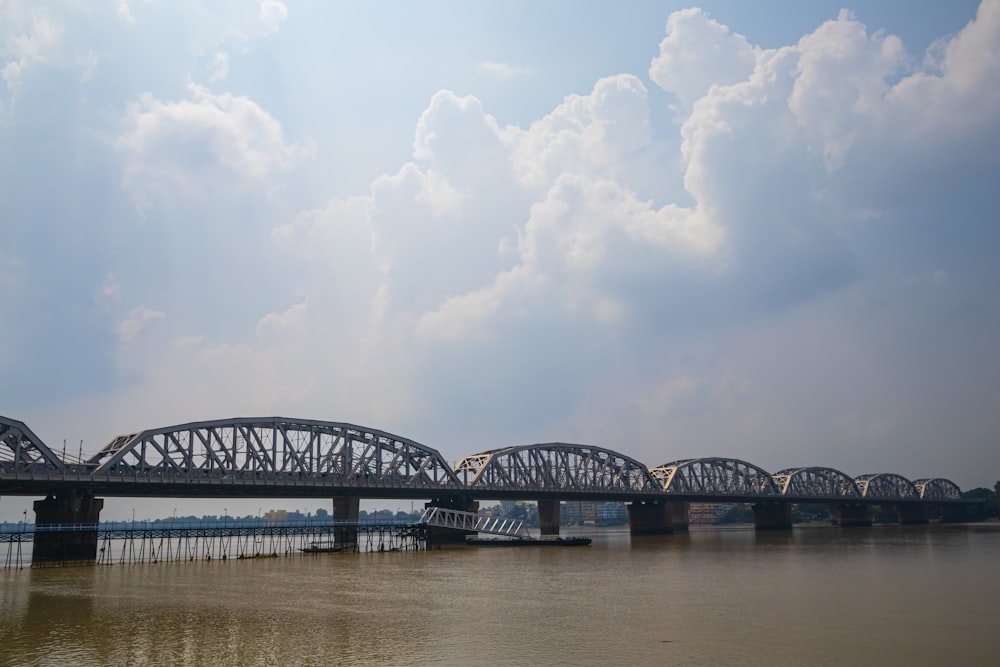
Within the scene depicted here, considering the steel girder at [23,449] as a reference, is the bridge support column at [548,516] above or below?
below

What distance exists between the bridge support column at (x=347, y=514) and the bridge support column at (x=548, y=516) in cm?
4225

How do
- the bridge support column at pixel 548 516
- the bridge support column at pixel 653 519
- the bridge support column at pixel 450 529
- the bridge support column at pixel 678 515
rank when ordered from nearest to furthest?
the bridge support column at pixel 450 529 < the bridge support column at pixel 548 516 < the bridge support column at pixel 653 519 < the bridge support column at pixel 678 515

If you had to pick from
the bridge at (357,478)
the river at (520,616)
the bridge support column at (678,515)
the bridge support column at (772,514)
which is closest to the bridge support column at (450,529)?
the bridge at (357,478)

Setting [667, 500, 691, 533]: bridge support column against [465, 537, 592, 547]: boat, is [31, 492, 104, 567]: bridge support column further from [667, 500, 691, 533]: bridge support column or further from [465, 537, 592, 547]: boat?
[667, 500, 691, 533]: bridge support column

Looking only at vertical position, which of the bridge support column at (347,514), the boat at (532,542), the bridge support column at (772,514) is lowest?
the bridge support column at (772,514)

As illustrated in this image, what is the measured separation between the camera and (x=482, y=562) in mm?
80625

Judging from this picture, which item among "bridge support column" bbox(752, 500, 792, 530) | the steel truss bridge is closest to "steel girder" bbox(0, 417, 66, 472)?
the steel truss bridge

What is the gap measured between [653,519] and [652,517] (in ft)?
1.51

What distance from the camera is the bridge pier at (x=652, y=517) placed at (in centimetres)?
16700

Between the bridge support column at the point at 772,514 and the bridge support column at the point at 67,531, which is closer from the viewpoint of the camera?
the bridge support column at the point at 67,531

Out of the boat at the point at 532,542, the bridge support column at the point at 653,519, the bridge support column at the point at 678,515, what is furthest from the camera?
the bridge support column at the point at 678,515

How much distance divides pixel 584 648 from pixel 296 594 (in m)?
26.5

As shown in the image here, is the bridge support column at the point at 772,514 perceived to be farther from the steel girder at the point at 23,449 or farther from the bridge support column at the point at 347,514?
the steel girder at the point at 23,449

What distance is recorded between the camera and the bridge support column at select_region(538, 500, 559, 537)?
490ft
